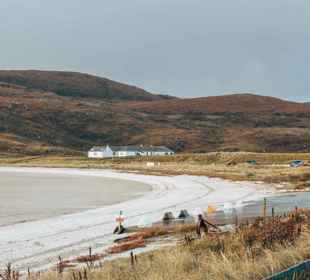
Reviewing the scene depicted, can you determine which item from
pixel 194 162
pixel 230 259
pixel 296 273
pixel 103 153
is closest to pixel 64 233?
pixel 230 259

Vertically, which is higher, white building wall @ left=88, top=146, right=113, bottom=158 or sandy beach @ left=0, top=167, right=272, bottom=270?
white building wall @ left=88, top=146, right=113, bottom=158

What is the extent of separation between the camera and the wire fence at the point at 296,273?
7852 mm

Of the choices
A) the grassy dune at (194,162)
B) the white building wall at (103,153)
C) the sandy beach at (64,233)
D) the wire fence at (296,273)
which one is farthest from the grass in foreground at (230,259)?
the white building wall at (103,153)

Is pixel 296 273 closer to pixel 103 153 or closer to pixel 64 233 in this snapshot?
pixel 64 233

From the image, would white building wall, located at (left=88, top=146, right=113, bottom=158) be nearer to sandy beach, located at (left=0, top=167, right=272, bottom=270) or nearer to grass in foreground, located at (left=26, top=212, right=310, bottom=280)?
sandy beach, located at (left=0, top=167, right=272, bottom=270)

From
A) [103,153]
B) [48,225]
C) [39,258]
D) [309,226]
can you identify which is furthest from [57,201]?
[103,153]

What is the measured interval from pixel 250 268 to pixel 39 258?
9.09 meters

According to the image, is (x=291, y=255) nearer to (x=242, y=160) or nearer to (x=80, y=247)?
(x=80, y=247)

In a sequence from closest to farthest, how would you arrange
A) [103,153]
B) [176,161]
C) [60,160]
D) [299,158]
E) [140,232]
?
[140,232]
[299,158]
[176,161]
[60,160]
[103,153]

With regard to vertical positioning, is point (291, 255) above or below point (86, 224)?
above

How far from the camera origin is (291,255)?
9.87m

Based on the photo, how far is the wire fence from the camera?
785 centimetres

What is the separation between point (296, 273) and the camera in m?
8.16

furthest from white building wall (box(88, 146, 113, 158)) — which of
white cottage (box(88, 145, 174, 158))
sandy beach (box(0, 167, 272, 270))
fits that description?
sandy beach (box(0, 167, 272, 270))
